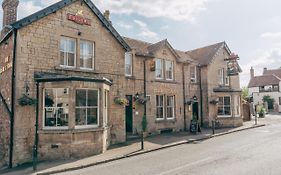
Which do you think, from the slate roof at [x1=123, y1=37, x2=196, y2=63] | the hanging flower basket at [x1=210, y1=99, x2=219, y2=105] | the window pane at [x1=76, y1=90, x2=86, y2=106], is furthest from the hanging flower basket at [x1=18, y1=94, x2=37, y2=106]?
the hanging flower basket at [x1=210, y1=99, x2=219, y2=105]

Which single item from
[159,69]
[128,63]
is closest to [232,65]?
[159,69]

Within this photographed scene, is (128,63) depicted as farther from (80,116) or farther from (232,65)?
(232,65)

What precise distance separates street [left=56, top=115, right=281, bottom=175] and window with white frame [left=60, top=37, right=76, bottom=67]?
6425mm

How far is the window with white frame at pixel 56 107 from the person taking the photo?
13.0 meters

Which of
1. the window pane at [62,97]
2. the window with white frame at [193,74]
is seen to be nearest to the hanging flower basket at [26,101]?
the window pane at [62,97]

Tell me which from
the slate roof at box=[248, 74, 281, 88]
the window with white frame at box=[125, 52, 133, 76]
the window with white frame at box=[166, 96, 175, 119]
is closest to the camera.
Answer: the window with white frame at box=[125, 52, 133, 76]

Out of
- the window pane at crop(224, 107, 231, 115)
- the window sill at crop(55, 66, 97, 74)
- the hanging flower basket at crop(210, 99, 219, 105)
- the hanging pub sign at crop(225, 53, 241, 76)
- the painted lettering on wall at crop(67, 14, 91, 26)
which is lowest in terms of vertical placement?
the window pane at crop(224, 107, 231, 115)

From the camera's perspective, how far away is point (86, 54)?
15289mm

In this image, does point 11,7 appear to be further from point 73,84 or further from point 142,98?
point 142,98

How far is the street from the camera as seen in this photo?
9328 millimetres

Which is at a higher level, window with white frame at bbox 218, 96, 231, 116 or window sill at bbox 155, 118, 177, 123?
window with white frame at bbox 218, 96, 231, 116

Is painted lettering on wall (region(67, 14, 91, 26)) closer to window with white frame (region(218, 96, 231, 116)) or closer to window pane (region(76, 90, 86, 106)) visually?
window pane (region(76, 90, 86, 106))

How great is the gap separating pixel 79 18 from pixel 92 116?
19.5 ft

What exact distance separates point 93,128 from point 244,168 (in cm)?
774
